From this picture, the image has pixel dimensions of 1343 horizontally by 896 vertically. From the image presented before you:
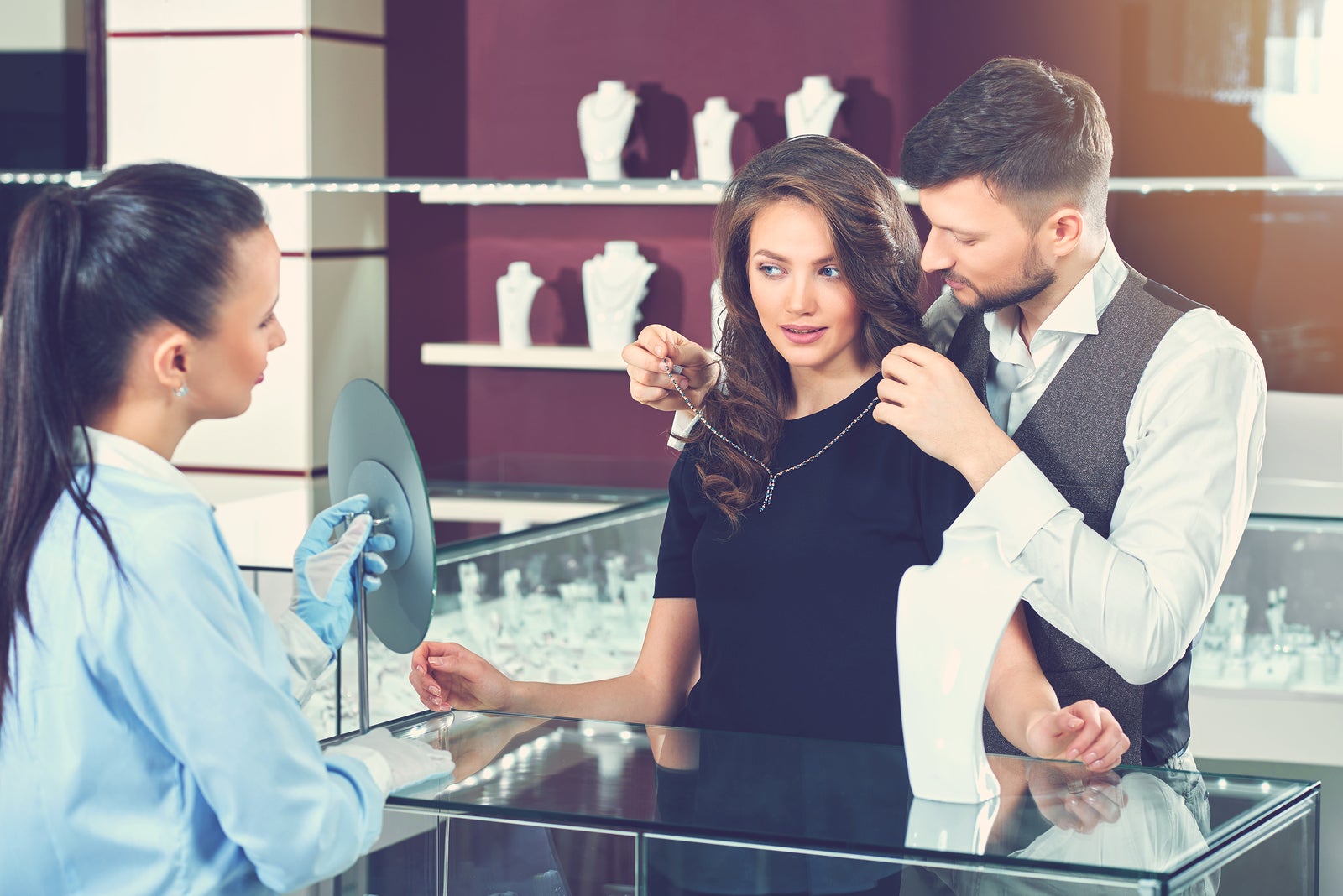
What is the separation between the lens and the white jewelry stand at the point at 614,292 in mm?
4449

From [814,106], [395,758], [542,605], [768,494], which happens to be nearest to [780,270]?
[768,494]

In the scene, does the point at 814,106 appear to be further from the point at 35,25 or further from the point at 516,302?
the point at 35,25

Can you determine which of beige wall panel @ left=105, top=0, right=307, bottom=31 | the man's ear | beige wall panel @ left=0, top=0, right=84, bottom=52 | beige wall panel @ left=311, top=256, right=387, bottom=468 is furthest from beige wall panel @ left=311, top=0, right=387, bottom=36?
the man's ear

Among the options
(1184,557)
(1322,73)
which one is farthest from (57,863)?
(1322,73)

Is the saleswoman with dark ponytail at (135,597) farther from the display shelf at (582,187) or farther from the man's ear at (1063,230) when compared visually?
the display shelf at (582,187)

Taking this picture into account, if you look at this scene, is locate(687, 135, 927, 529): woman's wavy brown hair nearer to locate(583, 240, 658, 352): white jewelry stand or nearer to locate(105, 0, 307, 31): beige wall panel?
locate(583, 240, 658, 352): white jewelry stand

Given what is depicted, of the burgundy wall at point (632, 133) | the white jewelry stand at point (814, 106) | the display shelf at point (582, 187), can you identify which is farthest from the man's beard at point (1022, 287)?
the white jewelry stand at point (814, 106)

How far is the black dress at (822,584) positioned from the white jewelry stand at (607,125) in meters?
2.87

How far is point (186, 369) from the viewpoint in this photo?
111cm

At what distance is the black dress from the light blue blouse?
0.62 metres

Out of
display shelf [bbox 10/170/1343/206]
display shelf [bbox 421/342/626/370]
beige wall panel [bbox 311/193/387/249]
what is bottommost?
display shelf [bbox 421/342/626/370]

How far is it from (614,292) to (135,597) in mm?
3487

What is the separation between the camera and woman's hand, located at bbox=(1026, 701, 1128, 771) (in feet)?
4.35

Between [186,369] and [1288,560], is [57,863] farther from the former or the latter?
[1288,560]
